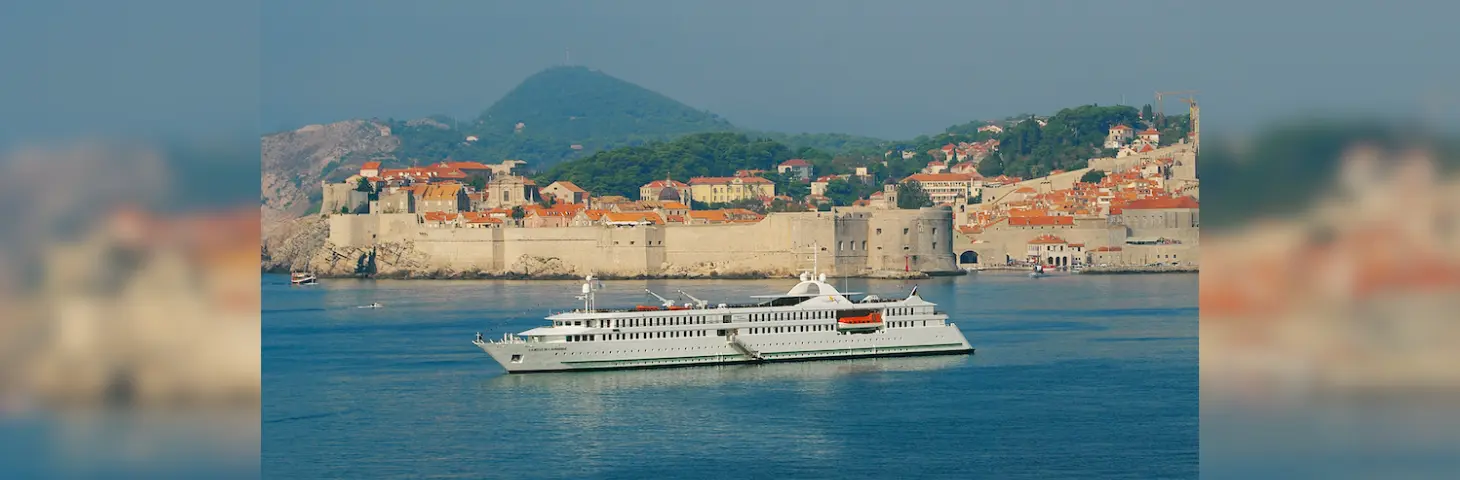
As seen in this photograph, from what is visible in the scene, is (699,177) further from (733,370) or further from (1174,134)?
(733,370)

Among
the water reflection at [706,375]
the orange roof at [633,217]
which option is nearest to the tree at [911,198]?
the orange roof at [633,217]

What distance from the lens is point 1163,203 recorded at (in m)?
41.1

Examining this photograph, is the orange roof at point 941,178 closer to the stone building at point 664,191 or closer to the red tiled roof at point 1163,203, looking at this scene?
the stone building at point 664,191

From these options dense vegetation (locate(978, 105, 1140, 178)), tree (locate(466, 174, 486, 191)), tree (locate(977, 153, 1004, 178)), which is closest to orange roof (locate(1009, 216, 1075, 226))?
dense vegetation (locate(978, 105, 1140, 178))

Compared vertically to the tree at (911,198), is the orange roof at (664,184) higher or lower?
higher

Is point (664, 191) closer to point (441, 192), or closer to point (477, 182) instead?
point (477, 182)

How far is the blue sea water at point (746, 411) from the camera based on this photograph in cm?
1134

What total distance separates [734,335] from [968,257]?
24421mm

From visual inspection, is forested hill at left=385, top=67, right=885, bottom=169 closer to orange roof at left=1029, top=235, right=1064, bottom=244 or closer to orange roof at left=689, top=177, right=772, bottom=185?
orange roof at left=689, top=177, right=772, bottom=185

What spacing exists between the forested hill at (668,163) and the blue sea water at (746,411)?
107 feet

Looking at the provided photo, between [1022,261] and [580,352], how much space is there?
979 inches

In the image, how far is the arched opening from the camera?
41.1 metres
